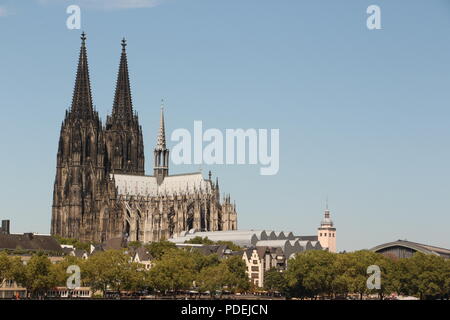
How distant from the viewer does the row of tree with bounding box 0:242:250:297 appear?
159500mm

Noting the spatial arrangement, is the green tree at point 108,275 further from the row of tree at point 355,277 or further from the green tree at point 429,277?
the green tree at point 429,277

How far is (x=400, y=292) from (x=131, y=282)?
123 feet

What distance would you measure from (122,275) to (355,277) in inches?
1249

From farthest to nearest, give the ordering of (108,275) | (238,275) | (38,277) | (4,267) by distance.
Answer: (238,275)
(108,275)
(4,267)
(38,277)

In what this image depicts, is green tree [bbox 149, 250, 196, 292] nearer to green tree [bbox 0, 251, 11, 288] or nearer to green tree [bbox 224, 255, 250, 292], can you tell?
green tree [bbox 224, 255, 250, 292]

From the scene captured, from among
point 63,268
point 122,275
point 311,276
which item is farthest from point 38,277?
→ point 311,276

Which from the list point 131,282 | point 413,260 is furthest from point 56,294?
point 413,260

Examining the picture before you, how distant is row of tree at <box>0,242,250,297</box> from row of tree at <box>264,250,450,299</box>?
8823 mm

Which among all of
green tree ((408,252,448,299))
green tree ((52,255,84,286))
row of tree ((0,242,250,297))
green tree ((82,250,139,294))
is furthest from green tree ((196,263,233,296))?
green tree ((408,252,448,299))

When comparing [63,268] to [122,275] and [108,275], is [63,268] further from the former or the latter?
[122,275]

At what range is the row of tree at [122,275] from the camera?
160 metres

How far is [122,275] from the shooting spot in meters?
166

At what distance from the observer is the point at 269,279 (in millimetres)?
185500
